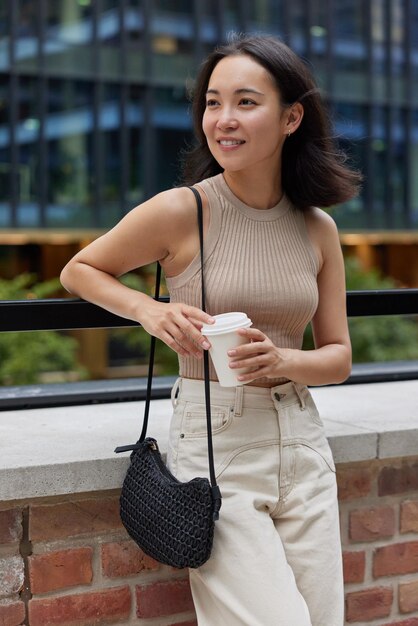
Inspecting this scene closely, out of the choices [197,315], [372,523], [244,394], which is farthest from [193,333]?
[372,523]

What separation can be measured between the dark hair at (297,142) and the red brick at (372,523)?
97 centimetres

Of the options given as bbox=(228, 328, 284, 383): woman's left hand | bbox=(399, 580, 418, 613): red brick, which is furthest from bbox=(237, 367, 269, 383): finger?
bbox=(399, 580, 418, 613): red brick

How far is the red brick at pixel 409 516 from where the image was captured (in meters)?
2.73

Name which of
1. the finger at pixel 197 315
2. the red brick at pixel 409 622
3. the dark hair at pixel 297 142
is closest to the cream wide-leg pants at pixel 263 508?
the finger at pixel 197 315

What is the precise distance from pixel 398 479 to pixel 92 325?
107 cm

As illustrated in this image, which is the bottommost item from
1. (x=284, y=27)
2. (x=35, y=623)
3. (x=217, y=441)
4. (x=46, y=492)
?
(x=35, y=623)

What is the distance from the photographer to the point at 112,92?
72.5 feet

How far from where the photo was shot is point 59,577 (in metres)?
2.27

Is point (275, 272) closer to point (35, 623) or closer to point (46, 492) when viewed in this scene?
point (46, 492)

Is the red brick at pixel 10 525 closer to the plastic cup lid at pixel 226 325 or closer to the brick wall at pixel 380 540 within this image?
the plastic cup lid at pixel 226 325

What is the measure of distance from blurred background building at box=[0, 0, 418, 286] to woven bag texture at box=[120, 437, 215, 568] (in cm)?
1809

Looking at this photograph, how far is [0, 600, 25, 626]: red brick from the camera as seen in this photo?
7.27ft

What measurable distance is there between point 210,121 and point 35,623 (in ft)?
4.41

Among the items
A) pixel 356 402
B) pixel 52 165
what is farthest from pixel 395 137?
pixel 356 402
